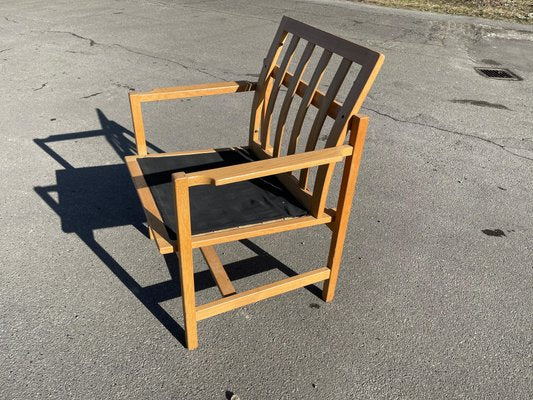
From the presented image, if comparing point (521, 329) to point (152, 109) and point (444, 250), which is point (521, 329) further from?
point (152, 109)

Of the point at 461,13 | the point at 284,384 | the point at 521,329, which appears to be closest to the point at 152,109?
the point at 284,384

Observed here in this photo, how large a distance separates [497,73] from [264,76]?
14.2 ft

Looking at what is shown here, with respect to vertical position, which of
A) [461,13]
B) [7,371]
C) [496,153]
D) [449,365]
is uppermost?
[461,13]

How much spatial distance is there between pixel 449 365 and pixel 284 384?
0.73 m

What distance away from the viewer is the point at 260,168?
5.44ft

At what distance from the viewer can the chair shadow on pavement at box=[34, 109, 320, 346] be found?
2.28 m

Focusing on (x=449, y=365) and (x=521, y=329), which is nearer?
(x=449, y=365)

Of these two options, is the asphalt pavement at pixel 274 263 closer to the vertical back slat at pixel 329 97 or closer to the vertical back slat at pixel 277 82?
the vertical back slat at pixel 277 82

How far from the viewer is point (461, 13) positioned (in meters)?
8.50

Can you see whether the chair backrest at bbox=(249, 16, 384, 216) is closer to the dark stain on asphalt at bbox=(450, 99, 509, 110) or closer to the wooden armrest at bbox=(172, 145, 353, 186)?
the wooden armrest at bbox=(172, 145, 353, 186)

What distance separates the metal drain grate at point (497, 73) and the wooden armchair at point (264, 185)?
13.5 feet

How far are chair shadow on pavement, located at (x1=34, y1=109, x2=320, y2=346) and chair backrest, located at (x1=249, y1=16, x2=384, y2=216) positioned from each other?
0.68 m

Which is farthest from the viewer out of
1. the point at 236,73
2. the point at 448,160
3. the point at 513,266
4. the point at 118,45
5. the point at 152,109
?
the point at 118,45

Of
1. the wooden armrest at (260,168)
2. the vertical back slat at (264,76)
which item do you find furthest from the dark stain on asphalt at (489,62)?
the wooden armrest at (260,168)
